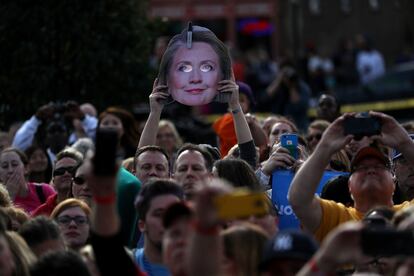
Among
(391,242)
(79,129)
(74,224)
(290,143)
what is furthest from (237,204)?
(79,129)

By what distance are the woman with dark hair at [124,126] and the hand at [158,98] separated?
3526mm

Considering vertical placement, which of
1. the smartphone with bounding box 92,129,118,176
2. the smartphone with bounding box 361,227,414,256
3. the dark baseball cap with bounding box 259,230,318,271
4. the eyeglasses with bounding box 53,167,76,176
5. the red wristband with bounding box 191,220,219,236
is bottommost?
the eyeglasses with bounding box 53,167,76,176

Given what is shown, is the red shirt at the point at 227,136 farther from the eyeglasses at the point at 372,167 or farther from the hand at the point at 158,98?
the eyeglasses at the point at 372,167

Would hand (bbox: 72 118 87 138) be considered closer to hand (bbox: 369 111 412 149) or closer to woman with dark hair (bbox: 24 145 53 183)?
woman with dark hair (bbox: 24 145 53 183)

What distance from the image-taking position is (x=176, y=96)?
1114 cm

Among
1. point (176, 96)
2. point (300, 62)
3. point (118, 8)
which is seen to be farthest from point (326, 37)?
point (176, 96)

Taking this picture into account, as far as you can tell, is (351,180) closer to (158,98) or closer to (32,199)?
(158,98)

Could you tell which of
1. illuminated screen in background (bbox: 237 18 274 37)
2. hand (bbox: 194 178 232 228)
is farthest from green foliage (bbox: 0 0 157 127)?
illuminated screen in background (bbox: 237 18 274 37)

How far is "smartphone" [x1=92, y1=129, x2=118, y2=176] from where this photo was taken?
6.86 metres

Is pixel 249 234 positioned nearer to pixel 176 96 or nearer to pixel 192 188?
pixel 192 188

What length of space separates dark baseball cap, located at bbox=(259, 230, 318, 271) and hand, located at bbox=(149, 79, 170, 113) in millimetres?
4207

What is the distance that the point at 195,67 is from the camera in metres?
11.2

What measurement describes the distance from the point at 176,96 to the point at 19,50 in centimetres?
618

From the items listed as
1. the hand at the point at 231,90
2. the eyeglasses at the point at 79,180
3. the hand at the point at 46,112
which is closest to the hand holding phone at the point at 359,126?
the hand at the point at 231,90
